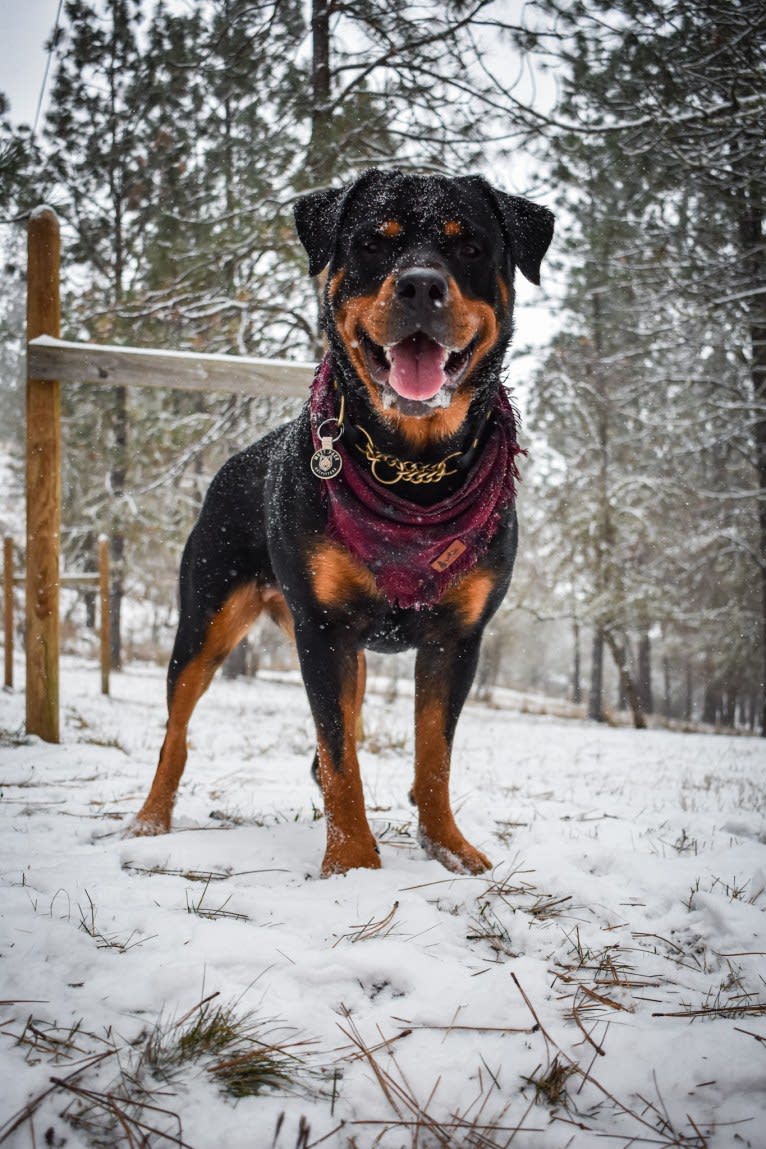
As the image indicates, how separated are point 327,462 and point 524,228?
1120mm

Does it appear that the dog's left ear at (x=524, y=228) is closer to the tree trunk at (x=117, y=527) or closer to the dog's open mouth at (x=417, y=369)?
the dog's open mouth at (x=417, y=369)

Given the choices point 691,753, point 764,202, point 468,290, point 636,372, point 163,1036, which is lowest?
point 691,753

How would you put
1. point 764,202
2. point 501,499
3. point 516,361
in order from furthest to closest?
point 516,361 → point 764,202 → point 501,499

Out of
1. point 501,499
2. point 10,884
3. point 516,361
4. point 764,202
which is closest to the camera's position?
point 10,884

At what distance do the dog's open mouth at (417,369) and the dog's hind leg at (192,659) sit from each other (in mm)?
1272

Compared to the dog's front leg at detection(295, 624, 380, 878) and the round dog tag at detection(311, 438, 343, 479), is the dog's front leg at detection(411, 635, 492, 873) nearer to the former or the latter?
the dog's front leg at detection(295, 624, 380, 878)

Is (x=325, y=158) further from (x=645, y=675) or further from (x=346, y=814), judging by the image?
(x=645, y=675)

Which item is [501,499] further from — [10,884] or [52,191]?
[52,191]

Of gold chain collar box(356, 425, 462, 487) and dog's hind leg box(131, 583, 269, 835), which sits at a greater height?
gold chain collar box(356, 425, 462, 487)

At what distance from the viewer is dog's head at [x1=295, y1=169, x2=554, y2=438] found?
6.79ft

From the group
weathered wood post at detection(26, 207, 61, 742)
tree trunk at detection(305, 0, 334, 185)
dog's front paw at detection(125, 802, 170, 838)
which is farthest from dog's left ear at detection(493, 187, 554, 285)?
tree trunk at detection(305, 0, 334, 185)

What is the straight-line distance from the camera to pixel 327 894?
1.89 meters

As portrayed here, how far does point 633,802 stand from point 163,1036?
10.8 ft

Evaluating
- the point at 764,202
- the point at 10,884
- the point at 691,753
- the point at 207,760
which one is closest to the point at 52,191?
the point at 207,760
